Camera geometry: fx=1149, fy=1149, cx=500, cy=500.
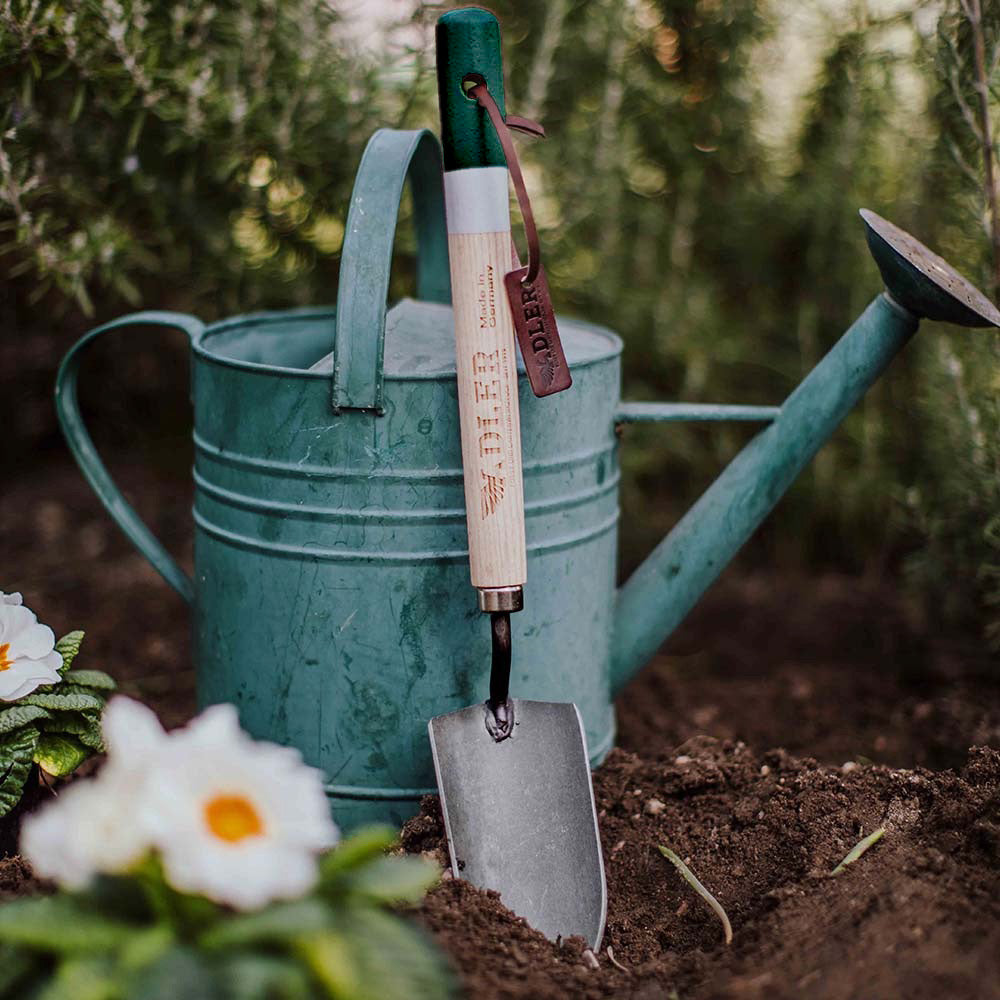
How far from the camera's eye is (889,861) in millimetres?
1338

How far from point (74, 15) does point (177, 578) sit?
2.77ft

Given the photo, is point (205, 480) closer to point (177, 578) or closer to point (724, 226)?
Result: point (177, 578)

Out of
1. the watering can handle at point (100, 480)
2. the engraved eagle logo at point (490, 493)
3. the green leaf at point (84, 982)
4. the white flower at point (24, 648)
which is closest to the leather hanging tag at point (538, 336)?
the engraved eagle logo at point (490, 493)

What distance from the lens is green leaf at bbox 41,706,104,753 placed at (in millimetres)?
1456

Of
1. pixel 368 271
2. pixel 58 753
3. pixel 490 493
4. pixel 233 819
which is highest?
pixel 368 271

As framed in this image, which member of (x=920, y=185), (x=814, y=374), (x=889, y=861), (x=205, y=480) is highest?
(x=920, y=185)

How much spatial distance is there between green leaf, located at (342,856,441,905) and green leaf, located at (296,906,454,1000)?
0.8 inches

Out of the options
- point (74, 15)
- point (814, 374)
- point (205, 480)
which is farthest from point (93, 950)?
point (74, 15)

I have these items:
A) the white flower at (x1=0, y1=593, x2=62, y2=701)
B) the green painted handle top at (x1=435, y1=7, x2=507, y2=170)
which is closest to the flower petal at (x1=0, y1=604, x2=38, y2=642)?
the white flower at (x1=0, y1=593, x2=62, y2=701)

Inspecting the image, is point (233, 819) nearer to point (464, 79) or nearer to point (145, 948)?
point (145, 948)

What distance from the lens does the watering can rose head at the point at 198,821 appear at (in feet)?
3.04

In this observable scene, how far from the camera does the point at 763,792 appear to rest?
158 cm

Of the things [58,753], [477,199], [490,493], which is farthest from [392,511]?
[58,753]

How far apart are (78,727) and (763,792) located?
0.92 m
